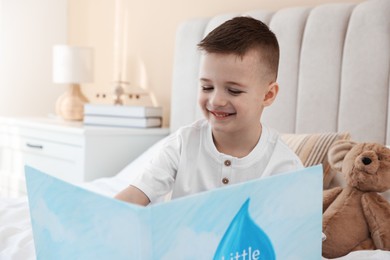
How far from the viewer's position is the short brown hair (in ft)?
3.33

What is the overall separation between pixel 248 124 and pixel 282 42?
1.02 meters

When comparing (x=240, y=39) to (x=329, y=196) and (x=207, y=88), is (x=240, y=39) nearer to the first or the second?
(x=207, y=88)

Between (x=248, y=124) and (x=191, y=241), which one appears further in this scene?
(x=248, y=124)

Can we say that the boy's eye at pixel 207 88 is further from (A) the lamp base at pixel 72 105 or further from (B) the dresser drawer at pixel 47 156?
(A) the lamp base at pixel 72 105

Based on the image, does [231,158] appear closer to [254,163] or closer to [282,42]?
[254,163]

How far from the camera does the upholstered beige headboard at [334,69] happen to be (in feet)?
5.84

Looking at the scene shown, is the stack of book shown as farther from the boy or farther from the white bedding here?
the boy

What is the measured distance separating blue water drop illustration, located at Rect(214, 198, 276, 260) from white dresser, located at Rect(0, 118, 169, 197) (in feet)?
→ 5.63

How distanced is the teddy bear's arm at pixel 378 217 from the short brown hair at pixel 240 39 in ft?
1.35

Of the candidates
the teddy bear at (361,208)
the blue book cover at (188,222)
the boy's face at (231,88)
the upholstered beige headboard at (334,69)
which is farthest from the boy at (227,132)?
the upholstered beige headboard at (334,69)

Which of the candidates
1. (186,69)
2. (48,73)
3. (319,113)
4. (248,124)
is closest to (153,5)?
(186,69)

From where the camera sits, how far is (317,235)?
823 mm

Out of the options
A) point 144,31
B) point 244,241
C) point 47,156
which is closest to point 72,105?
point 47,156

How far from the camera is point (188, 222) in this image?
653 mm
